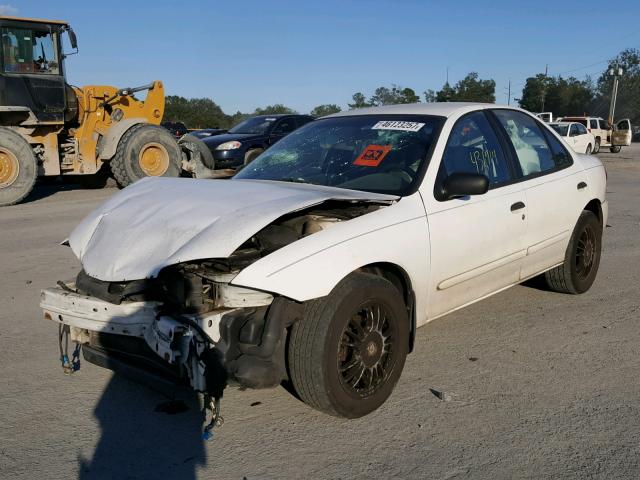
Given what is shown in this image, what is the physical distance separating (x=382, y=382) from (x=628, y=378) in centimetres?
156

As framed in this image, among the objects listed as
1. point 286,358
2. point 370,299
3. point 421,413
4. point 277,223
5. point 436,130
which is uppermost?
point 436,130

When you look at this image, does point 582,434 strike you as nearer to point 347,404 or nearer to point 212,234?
point 347,404

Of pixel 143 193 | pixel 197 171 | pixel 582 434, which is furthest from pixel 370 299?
pixel 197 171

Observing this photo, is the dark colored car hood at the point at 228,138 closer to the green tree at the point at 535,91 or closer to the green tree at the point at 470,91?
the green tree at the point at 470,91

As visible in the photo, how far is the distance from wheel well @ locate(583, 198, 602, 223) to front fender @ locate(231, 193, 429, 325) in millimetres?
2486

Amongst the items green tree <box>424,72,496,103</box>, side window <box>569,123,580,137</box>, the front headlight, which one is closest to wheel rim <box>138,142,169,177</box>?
the front headlight

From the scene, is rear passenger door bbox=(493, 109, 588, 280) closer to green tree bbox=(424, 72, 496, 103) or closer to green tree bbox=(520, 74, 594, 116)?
green tree bbox=(424, 72, 496, 103)

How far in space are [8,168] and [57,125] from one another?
139 cm

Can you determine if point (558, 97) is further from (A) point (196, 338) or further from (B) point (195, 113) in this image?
(A) point (196, 338)

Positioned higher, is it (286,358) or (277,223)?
(277,223)

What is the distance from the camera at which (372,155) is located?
166 inches

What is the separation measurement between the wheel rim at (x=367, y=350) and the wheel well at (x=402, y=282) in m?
0.23

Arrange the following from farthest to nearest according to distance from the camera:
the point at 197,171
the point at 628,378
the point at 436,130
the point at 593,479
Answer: the point at 197,171 → the point at 436,130 → the point at 628,378 → the point at 593,479

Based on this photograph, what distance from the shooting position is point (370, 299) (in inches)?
129
